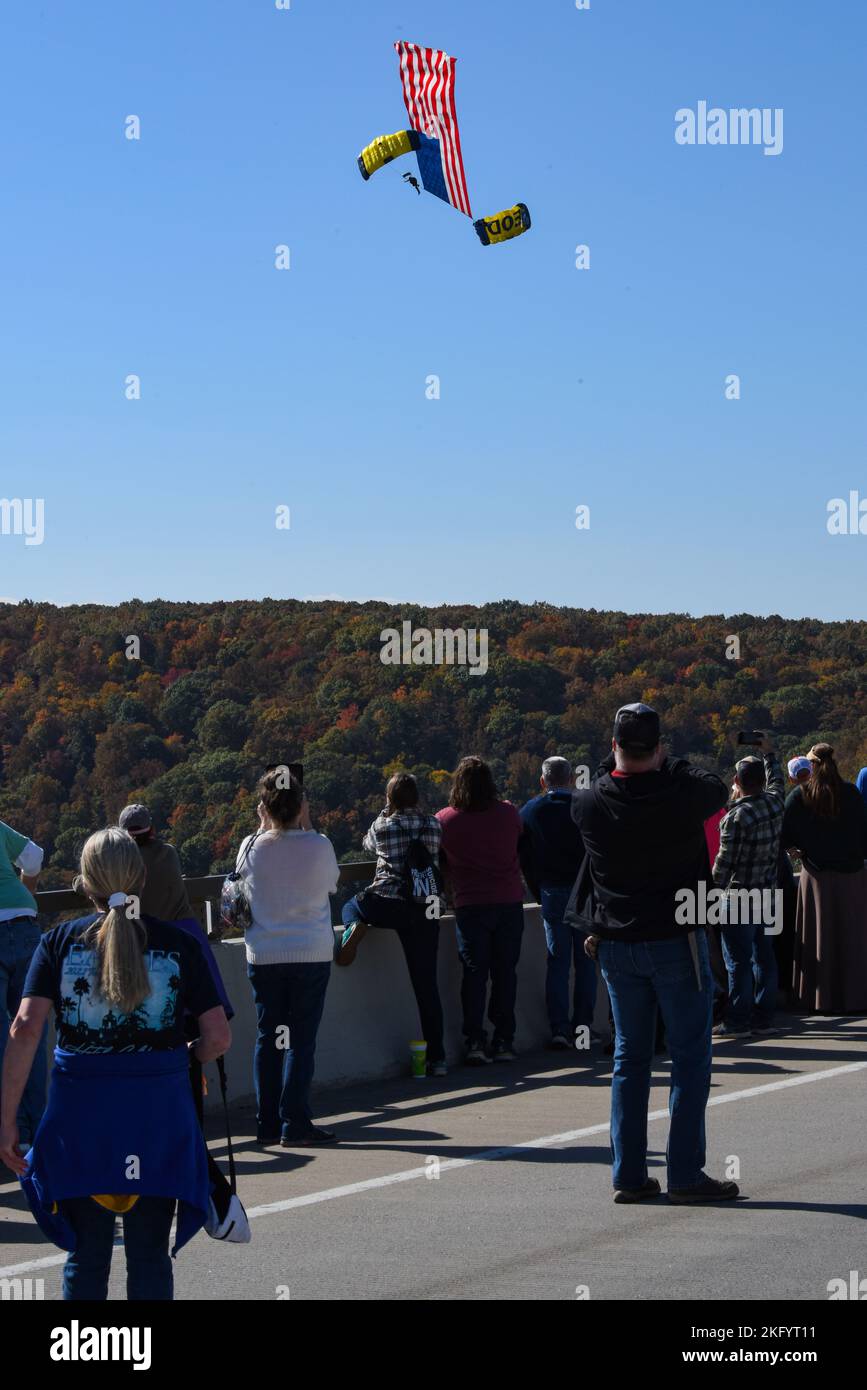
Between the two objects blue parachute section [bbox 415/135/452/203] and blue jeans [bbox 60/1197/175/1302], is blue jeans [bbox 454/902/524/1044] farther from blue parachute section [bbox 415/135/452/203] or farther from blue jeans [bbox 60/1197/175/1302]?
blue parachute section [bbox 415/135/452/203]

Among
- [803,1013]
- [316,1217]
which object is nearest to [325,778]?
[803,1013]

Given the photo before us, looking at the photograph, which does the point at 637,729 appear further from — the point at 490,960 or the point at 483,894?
the point at 490,960

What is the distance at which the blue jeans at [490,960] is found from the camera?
12375 mm

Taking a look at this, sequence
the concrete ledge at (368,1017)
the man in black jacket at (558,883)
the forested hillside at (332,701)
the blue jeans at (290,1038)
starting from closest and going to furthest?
the blue jeans at (290,1038), the concrete ledge at (368,1017), the man in black jacket at (558,883), the forested hillside at (332,701)

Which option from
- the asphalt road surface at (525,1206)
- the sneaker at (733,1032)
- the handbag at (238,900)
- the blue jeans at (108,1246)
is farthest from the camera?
the sneaker at (733,1032)

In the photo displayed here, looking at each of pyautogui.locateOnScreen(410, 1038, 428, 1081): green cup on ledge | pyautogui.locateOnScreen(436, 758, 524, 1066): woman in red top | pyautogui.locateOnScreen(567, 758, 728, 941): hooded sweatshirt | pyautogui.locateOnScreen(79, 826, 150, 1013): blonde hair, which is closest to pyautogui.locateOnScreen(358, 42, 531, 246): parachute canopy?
pyautogui.locateOnScreen(436, 758, 524, 1066): woman in red top

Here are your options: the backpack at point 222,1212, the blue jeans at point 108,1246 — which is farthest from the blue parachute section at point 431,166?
the blue jeans at point 108,1246

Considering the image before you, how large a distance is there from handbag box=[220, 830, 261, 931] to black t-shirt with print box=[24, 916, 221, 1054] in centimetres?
469

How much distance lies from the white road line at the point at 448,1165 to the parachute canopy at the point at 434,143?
1083 centimetres

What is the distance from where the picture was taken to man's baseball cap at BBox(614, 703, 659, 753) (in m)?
7.77

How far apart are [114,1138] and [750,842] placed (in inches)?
345

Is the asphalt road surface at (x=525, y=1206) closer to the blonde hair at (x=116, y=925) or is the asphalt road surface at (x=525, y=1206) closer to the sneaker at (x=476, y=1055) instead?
the sneaker at (x=476, y=1055)

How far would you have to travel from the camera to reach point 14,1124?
5293 mm
